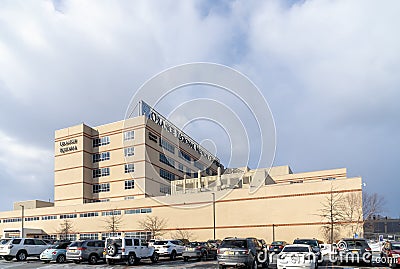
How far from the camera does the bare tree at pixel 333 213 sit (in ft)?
177

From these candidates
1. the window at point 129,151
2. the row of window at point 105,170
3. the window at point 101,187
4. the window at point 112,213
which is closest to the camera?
the window at point 112,213

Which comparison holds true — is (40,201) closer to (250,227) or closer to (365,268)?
(250,227)

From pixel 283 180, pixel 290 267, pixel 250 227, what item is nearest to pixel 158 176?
pixel 250 227

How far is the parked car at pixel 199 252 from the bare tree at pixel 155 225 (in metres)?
33.3

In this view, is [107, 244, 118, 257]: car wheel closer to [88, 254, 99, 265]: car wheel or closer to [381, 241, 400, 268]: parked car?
[88, 254, 99, 265]: car wheel

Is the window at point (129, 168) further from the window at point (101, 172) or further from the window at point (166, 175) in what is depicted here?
the window at point (166, 175)

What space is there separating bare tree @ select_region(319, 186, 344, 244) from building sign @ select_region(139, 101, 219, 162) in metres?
38.7

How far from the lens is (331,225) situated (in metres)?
53.1

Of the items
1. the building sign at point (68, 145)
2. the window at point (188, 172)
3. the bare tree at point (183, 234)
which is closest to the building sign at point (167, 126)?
the window at point (188, 172)

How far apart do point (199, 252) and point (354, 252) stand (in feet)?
38.2

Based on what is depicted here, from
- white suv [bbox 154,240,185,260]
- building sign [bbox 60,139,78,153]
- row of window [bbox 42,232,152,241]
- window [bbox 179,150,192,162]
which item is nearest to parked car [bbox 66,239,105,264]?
white suv [bbox 154,240,185,260]

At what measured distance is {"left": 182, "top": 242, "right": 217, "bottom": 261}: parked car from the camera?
30969mm

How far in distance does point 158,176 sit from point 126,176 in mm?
6359

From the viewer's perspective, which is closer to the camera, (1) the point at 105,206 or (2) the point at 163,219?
(2) the point at 163,219
